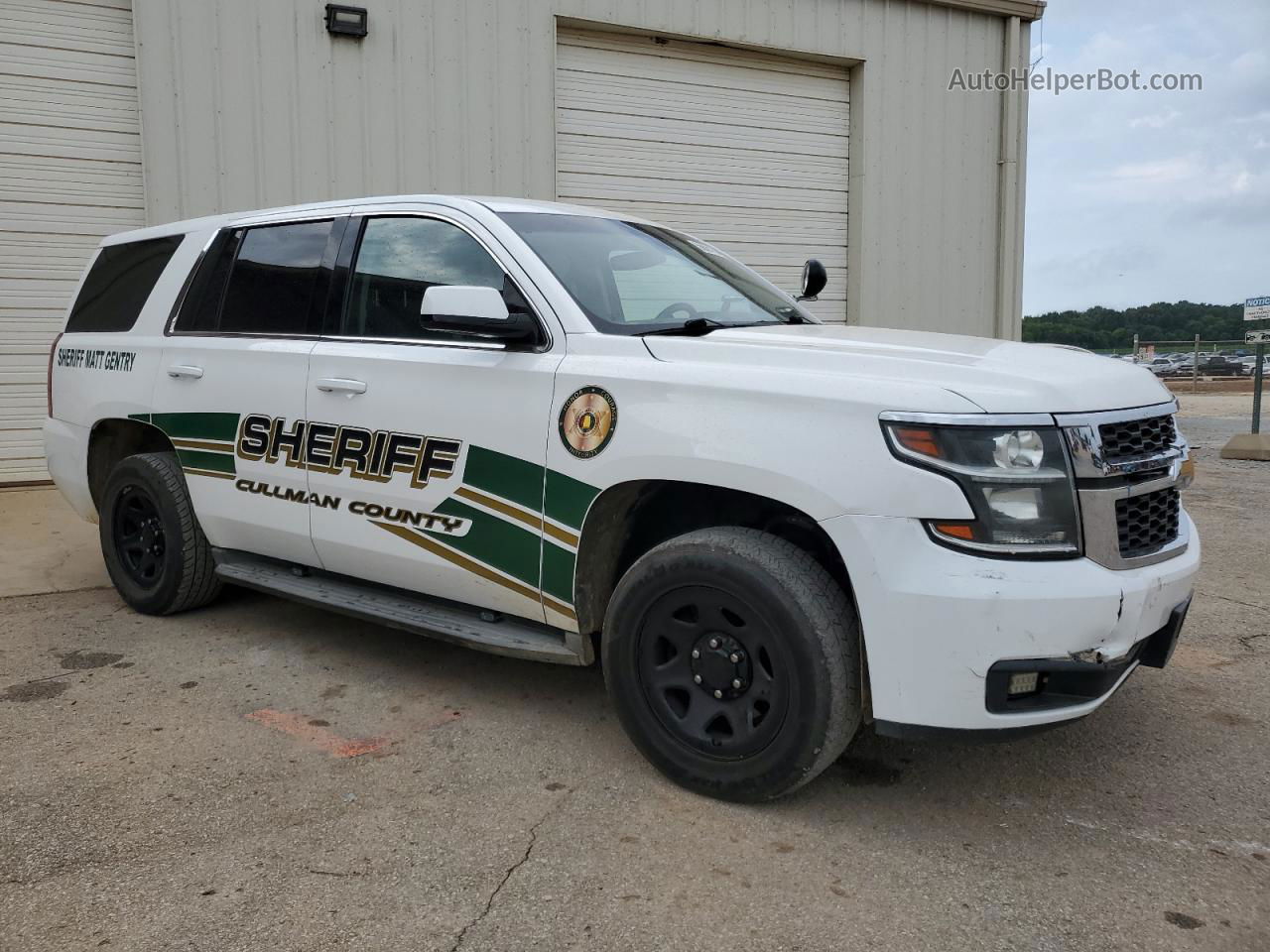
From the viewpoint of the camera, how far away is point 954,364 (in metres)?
2.79

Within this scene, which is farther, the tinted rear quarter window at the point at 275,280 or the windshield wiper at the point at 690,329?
the tinted rear quarter window at the point at 275,280

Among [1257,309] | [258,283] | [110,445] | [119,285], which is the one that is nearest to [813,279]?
[258,283]

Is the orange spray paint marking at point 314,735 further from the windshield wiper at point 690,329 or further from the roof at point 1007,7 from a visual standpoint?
the roof at point 1007,7

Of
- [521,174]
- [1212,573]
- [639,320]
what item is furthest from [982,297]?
[639,320]

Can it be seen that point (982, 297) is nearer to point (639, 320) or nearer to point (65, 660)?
point (639, 320)

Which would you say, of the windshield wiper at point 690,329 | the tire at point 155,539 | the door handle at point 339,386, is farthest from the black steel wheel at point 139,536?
the windshield wiper at point 690,329

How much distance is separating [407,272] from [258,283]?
3.00 ft

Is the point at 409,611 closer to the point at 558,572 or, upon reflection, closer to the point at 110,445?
the point at 558,572

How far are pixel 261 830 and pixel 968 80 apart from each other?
1127 centimetres

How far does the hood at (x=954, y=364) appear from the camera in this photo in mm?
2627

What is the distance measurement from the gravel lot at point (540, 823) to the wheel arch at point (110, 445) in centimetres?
105

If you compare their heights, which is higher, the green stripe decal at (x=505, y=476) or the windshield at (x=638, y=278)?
the windshield at (x=638, y=278)

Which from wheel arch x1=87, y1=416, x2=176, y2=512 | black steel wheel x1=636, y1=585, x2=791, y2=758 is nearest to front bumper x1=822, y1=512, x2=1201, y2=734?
black steel wheel x1=636, y1=585, x2=791, y2=758

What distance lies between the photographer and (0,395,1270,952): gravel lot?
2344 millimetres
